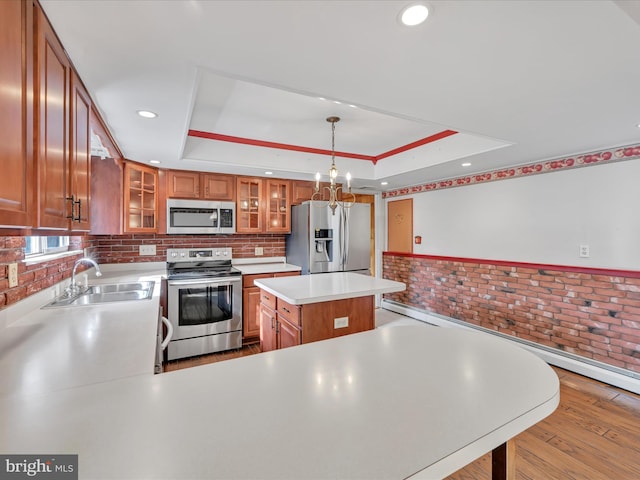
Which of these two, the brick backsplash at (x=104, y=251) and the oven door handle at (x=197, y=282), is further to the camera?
the oven door handle at (x=197, y=282)

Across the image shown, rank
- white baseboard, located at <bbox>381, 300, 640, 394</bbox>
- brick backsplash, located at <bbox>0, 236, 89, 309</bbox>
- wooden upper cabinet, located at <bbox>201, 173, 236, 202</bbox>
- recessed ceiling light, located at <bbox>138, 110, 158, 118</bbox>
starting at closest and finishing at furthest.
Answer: brick backsplash, located at <bbox>0, 236, 89, 309</bbox> < recessed ceiling light, located at <bbox>138, 110, 158, 118</bbox> < white baseboard, located at <bbox>381, 300, 640, 394</bbox> < wooden upper cabinet, located at <bbox>201, 173, 236, 202</bbox>

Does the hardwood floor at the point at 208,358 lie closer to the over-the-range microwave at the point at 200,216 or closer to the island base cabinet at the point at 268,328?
the island base cabinet at the point at 268,328

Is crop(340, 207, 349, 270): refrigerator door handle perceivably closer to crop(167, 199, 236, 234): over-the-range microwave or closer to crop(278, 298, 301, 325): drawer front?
crop(167, 199, 236, 234): over-the-range microwave

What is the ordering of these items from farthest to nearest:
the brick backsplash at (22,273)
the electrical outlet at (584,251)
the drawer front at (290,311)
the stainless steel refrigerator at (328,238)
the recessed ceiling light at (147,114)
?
the stainless steel refrigerator at (328,238), the electrical outlet at (584,251), the drawer front at (290,311), the recessed ceiling light at (147,114), the brick backsplash at (22,273)

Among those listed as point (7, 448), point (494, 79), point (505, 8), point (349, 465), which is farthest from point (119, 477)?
point (494, 79)

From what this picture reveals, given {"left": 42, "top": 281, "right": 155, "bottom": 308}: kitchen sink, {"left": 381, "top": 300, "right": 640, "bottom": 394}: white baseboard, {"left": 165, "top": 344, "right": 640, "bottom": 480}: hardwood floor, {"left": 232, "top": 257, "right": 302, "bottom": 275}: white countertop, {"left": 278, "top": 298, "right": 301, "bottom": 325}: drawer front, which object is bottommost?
{"left": 165, "top": 344, "right": 640, "bottom": 480}: hardwood floor

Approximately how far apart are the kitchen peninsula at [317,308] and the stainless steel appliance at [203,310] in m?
0.87

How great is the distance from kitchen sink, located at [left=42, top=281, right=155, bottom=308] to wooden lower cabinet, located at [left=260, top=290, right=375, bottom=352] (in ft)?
3.34

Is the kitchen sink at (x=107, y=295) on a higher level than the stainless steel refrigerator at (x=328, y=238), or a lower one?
lower

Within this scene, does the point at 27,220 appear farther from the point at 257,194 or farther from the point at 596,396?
the point at 596,396

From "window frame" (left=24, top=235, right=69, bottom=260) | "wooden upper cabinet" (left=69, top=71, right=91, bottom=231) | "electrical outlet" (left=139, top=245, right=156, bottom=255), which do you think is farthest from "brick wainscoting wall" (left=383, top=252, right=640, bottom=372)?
"window frame" (left=24, top=235, right=69, bottom=260)

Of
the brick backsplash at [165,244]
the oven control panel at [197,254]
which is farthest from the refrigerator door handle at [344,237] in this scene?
the oven control panel at [197,254]

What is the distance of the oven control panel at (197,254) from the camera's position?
12.5 feet

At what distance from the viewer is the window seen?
1974 millimetres
